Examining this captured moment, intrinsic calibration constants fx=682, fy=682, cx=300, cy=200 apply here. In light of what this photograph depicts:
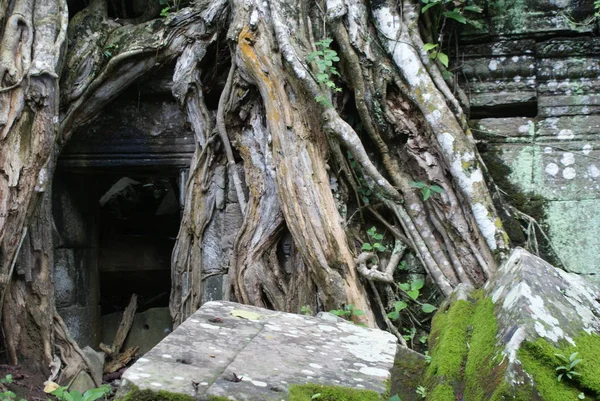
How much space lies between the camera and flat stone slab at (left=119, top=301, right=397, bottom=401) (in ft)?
4.62

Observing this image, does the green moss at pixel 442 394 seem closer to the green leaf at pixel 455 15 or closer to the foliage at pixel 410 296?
the foliage at pixel 410 296

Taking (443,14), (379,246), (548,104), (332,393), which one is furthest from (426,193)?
(332,393)

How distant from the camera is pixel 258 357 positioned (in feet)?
5.21

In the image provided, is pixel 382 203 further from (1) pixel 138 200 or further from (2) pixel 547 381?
(1) pixel 138 200

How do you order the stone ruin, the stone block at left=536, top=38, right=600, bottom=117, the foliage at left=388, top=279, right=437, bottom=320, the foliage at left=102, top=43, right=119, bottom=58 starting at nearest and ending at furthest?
the foliage at left=388, top=279, right=437, bottom=320 < the stone ruin < the stone block at left=536, top=38, right=600, bottom=117 < the foliage at left=102, top=43, right=119, bottom=58

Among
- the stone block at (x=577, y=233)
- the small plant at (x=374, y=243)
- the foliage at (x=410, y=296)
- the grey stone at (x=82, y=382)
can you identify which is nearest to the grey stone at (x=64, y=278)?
the grey stone at (x=82, y=382)

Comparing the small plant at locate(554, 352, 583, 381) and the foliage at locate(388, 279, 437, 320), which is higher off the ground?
the small plant at locate(554, 352, 583, 381)

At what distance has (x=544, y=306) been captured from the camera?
174 centimetres

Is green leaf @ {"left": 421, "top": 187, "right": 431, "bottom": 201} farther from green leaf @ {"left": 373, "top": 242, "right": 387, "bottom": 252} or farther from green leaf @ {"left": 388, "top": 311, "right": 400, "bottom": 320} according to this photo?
green leaf @ {"left": 388, "top": 311, "right": 400, "bottom": 320}

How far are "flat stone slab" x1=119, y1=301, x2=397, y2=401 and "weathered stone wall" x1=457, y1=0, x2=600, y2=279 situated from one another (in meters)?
1.93

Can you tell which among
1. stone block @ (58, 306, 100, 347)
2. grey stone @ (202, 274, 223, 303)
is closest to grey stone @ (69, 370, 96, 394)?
grey stone @ (202, 274, 223, 303)

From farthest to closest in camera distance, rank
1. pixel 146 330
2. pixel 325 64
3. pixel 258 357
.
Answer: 1. pixel 146 330
2. pixel 325 64
3. pixel 258 357

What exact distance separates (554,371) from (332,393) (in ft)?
1.70

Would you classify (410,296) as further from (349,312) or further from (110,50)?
(110,50)
